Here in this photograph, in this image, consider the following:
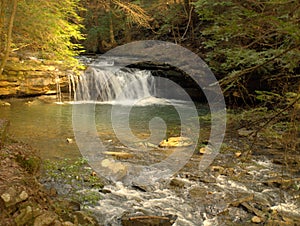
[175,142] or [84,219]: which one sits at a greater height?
[175,142]

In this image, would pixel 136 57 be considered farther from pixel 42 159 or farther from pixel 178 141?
pixel 42 159

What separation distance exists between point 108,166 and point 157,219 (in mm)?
2102

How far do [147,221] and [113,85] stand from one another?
38.3ft

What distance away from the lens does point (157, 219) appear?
413cm

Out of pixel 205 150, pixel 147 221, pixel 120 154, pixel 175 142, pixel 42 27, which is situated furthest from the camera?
pixel 175 142

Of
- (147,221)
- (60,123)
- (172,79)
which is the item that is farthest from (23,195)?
(172,79)

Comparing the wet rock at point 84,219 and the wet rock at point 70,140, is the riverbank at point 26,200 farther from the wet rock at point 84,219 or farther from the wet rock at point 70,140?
the wet rock at point 70,140

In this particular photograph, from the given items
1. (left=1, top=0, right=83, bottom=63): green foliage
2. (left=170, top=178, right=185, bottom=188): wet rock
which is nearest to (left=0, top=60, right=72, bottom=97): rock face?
(left=1, top=0, right=83, bottom=63): green foliage

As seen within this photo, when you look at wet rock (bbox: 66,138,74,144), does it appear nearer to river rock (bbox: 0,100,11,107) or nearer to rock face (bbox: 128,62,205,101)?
river rock (bbox: 0,100,11,107)

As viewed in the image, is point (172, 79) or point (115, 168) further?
point (172, 79)

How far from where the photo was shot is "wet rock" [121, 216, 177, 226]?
402 cm

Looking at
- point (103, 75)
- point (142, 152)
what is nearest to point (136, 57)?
point (103, 75)

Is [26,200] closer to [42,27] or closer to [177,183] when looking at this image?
[177,183]

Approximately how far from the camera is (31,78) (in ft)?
41.9
